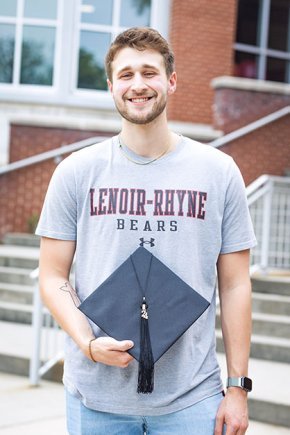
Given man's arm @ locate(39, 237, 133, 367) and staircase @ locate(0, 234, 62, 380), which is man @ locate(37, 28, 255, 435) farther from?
staircase @ locate(0, 234, 62, 380)

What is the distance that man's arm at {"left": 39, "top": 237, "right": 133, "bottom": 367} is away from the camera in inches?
80.7

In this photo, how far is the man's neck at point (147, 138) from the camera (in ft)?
7.34

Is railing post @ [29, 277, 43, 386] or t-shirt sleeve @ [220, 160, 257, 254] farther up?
t-shirt sleeve @ [220, 160, 257, 254]

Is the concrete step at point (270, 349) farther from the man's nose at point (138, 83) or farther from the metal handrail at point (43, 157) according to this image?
the metal handrail at point (43, 157)

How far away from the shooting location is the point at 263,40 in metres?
14.9

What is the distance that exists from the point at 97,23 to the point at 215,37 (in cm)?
198

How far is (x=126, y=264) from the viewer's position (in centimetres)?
212

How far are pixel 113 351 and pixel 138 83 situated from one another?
2.44 feet

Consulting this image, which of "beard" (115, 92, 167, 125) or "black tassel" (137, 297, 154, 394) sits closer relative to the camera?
"black tassel" (137, 297, 154, 394)

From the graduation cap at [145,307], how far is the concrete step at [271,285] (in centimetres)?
539

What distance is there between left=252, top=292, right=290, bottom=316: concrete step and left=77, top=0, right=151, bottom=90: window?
6.53 metres

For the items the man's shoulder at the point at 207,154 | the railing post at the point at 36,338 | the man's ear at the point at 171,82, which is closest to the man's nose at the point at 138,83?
the man's ear at the point at 171,82

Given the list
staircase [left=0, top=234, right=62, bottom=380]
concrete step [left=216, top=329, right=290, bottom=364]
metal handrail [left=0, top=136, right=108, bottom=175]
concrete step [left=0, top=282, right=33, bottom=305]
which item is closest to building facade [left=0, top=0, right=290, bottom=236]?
metal handrail [left=0, top=136, right=108, bottom=175]

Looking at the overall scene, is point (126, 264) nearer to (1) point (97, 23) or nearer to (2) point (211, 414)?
(2) point (211, 414)
